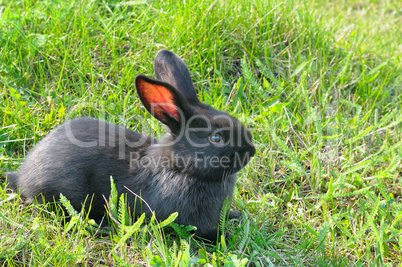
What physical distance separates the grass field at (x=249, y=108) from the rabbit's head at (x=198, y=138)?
470mm

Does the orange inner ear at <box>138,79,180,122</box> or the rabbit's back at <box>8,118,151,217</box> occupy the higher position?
the orange inner ear at <box>138,79,180,122</box>

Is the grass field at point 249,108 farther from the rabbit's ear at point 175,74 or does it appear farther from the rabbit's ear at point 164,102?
the rabbit's ear at point 164,102

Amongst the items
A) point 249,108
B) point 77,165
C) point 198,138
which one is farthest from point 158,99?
point 249,108

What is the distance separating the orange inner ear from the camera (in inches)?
130

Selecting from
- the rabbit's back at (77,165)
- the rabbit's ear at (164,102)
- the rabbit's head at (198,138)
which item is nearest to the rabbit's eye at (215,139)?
the rabbit's head at (198,138)

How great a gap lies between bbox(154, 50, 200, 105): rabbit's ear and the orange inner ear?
0.26m

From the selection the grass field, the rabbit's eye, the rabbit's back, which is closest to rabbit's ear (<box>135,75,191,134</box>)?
the rabbit's eye

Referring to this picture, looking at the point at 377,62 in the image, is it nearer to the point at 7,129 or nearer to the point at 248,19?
the point at 248,19

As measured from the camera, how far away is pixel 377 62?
5.29 m

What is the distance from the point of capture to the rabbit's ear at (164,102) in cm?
327

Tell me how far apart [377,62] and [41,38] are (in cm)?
338

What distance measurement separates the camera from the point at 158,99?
3.39m

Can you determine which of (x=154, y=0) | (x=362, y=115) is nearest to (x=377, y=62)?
(x=362, y=115)

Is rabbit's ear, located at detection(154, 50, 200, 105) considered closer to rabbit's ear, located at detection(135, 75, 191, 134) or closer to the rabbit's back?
rabbit's ear, located at detection(135, 75, 191, 134)
